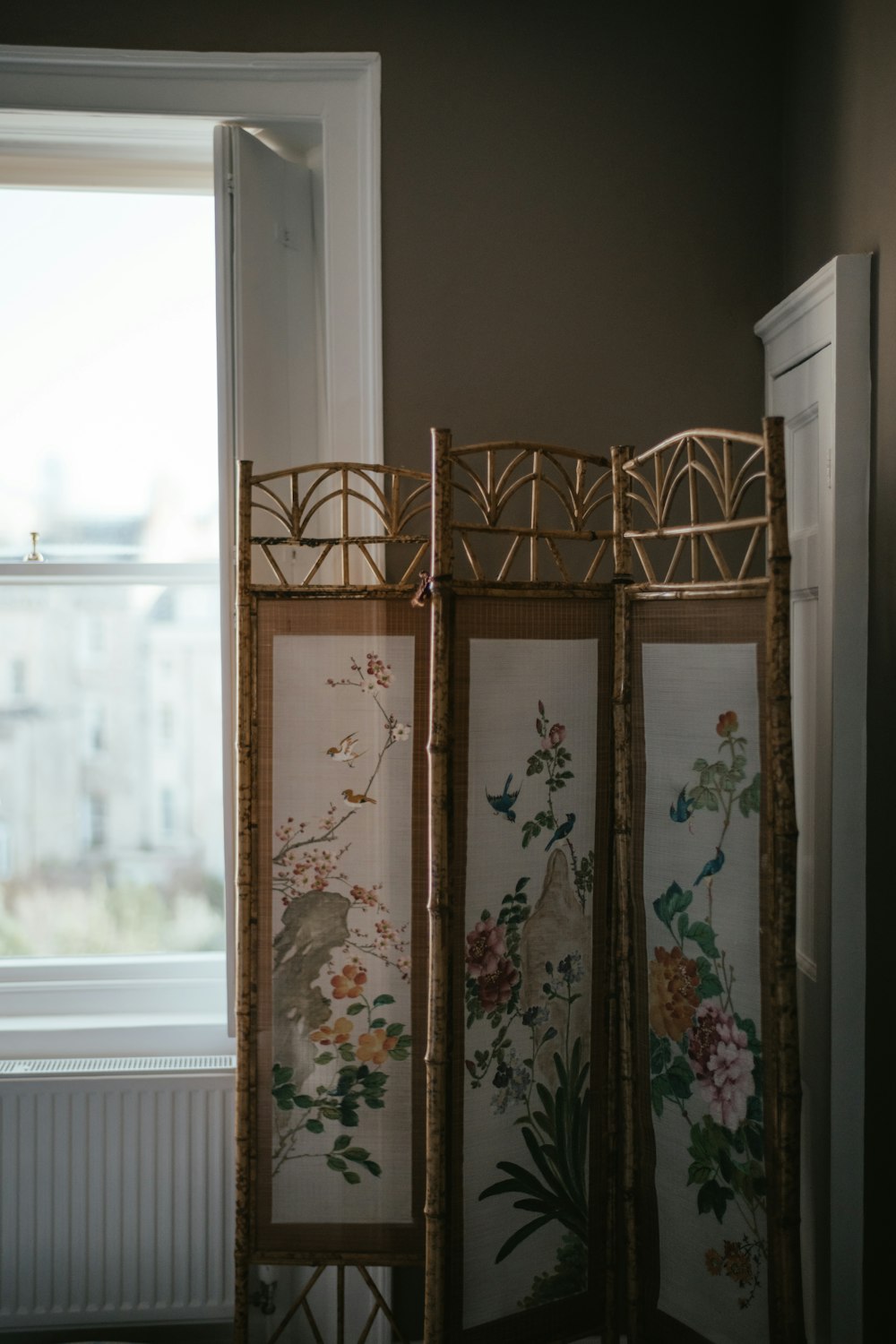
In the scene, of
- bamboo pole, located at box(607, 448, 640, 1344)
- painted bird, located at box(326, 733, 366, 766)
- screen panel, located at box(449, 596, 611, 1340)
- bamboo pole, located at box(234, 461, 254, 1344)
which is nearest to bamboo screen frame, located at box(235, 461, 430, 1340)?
bamboo pole, located at box(234, 461, 254, 1344)

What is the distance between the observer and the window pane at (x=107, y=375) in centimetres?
232

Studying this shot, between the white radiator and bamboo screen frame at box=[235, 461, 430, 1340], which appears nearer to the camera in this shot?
bamboo screen frame at box=[235, 461, 430, 1340]

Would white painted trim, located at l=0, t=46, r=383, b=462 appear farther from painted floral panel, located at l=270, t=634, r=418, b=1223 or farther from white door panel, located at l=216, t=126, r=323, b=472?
painted floral panel, located at l=270, t=634, r=418, b=1223

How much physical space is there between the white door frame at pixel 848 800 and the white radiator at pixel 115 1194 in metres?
1.24

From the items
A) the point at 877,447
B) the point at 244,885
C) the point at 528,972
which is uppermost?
the point at 877,447

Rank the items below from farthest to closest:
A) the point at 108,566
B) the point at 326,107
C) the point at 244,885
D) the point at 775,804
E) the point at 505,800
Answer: the point at 108,566, the point at 326,107, the point at 244,885, the point at 505,800, the point at 775,804

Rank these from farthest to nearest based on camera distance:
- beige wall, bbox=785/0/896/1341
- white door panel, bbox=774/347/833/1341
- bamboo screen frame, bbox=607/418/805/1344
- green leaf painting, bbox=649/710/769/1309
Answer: white door panel, bbox=774/347/833/1341 → beige wall, bbox=785/0/896/1341 → green leaf painting, bbox=649/710/769/1309 → bamboo screen frame, bbox=607/418/805/1344

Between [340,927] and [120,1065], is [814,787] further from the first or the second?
[120,1065]

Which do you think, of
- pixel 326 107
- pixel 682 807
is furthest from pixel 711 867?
pixel 326 107

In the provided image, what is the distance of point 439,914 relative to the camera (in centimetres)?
163

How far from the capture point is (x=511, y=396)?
218 cm

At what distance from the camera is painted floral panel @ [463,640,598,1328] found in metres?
1.70

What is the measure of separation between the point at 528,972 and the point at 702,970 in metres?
0.30

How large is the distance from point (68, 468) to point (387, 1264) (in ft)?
5.99
